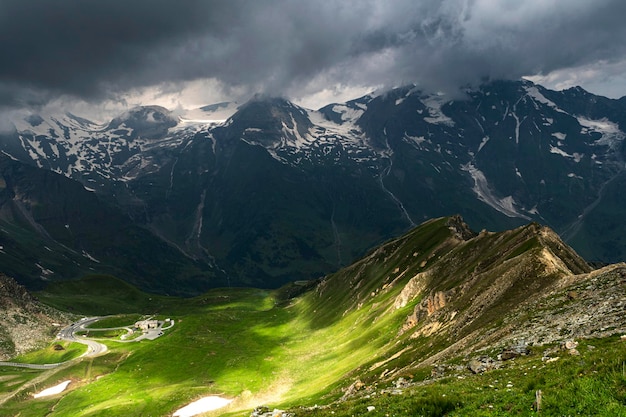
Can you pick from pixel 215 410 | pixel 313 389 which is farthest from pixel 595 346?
pixel 215 410

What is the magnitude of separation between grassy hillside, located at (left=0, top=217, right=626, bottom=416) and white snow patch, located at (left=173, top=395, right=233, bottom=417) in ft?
8.96

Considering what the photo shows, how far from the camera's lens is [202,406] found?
98.1 m

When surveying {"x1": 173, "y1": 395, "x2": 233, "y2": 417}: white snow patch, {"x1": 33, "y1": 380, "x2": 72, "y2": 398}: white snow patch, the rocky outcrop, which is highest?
the rocky outcrop

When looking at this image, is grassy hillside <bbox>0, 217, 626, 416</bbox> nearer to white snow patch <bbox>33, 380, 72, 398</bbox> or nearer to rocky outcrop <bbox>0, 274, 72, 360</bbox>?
white snow patch <bbox>33, 380, 72, 398</bbox>

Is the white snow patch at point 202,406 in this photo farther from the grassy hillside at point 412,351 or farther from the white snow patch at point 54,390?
the white snow patch at point 54,390

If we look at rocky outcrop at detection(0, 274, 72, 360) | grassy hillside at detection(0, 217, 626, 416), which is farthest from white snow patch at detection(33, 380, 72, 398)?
rocky outcrop at detection(0, 274, 72, 360)

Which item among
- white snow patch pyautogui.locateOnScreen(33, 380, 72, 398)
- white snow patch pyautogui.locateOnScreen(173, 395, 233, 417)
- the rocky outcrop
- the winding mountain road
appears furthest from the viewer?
the rocky outcrop

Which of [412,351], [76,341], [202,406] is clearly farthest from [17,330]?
[412,351]

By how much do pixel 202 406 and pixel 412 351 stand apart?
54760 millimetres

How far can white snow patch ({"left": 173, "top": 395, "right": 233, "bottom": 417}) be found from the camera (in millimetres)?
94537

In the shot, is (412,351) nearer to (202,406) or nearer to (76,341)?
(202,406)

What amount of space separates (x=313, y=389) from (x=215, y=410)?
24.9 m

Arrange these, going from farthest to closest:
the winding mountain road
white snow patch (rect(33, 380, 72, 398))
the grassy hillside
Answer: the winding mountain road → white snow patch (rect(33, 380, 72, 398)) → the grassy hillside

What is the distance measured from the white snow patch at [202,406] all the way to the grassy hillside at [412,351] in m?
2.73
